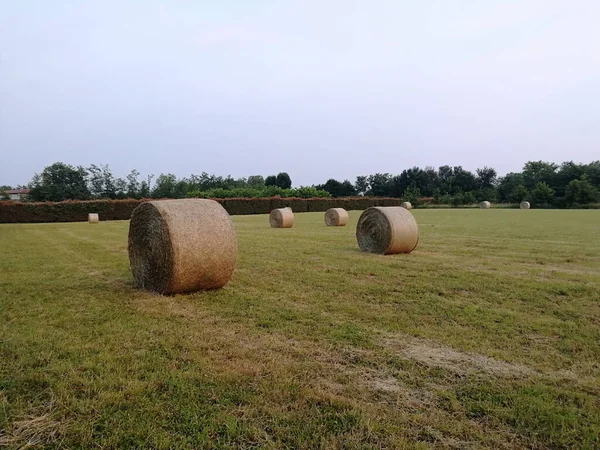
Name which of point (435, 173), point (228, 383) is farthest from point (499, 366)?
point (435, 173)

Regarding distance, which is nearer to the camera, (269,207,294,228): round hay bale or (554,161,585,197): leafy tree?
(269,207,294,228): round hay bale

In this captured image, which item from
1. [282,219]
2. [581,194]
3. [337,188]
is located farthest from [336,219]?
[337,188]

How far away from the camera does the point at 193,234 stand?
715 cm

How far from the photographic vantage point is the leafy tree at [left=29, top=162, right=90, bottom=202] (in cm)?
6781

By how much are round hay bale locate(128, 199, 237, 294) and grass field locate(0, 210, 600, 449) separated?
1.06 ft

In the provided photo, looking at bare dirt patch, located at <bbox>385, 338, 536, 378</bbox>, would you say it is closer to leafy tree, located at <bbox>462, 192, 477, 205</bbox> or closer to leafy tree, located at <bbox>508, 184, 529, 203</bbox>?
leafy tree, located at <bbox>508, 184, 529, 203</bbox>

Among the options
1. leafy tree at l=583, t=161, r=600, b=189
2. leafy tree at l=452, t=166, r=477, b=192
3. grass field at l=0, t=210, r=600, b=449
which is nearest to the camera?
grass field at l=0, t=210, r=600, b=449

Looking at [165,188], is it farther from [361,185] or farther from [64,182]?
[361,185]

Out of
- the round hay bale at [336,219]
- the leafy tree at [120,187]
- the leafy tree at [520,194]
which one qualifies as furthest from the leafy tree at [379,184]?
the round hay bale at [336,219]

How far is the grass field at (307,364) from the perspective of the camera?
9.95 ft

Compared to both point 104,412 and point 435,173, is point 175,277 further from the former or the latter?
point 435,173

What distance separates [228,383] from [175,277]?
3545 mm

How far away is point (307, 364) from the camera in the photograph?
4.14 m

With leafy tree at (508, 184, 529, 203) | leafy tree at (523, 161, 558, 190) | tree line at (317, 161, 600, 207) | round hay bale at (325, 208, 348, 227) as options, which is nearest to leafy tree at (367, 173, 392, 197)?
tree line at (317, 161, 600, 207)
